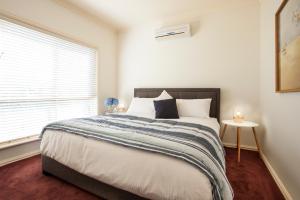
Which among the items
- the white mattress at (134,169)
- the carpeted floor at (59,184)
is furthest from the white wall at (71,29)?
the white mattress at (134,169)

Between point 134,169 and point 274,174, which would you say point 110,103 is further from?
point 274,174

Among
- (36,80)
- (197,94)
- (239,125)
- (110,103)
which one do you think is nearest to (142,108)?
(110,103)

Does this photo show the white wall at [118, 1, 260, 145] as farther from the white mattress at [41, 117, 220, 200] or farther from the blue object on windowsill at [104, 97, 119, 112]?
the white mattress at [41, 117, 220, 200]

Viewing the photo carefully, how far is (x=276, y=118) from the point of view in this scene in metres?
2.02

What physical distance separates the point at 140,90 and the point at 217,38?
6.39 ft

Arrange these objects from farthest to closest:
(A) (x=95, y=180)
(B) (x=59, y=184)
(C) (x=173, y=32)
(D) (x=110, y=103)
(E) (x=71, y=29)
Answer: (D) (x=110, y=103) < (C) (x=173, y=32) < (E) (x=71, y=29) < (B) (x=59, y=184) < (A) (x=95, y=180)

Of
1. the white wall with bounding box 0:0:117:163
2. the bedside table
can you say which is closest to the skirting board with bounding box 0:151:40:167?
the white wall with bounding box 0:0:117:163

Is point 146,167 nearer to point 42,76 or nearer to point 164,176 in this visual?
point 164,176

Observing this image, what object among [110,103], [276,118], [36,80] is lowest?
[276,118]

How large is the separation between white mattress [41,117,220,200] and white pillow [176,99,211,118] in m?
1.75

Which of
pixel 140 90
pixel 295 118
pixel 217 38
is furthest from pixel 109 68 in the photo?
pixel 295 118

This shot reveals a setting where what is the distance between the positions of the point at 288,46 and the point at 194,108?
154 cm

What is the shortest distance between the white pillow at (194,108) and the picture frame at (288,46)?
111 centimetres

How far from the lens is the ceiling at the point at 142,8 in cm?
293
